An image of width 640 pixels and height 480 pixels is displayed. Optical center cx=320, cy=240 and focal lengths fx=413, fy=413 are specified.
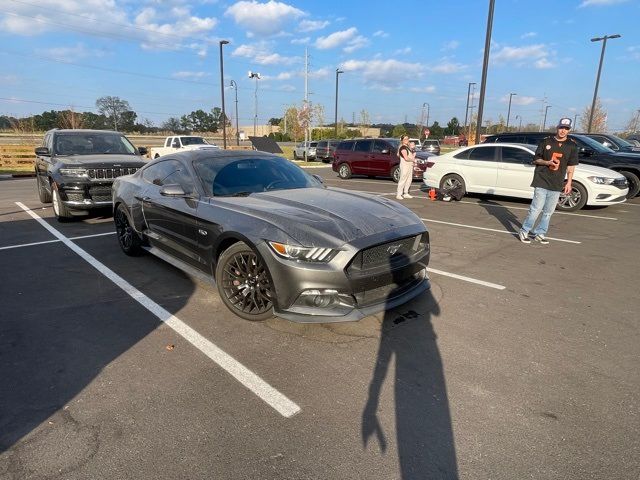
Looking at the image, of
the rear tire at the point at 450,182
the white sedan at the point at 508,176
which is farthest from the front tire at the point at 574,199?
the rear tire at the point at 450,182

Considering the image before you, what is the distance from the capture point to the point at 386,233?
355 centimetres

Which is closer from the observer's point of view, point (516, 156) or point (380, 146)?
point (516, 156)

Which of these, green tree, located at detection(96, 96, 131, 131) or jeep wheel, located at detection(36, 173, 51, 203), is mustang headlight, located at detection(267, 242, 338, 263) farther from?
green tree, located at detection(96, 96, 131, 131)

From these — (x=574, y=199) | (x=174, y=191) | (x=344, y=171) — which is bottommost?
(x=344, y=171)

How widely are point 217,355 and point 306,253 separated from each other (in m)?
1.06

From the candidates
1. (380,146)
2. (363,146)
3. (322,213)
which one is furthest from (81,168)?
(363,146)

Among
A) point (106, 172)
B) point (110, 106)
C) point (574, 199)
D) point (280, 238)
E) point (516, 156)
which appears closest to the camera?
point (280, 238)

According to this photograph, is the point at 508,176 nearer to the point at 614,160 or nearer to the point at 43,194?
the point at 614,160

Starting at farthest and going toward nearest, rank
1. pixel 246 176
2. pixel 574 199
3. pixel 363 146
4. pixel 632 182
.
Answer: pixel 363 146, pixel 632 182, pixel 574 199, pixel 246 176

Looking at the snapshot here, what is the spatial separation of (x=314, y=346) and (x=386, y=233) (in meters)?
1.13

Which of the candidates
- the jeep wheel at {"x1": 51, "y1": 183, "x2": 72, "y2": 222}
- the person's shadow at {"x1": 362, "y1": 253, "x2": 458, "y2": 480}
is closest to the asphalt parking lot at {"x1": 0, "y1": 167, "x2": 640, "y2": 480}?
the person's shadow at {"x1": 362, "y1": 253, "x2": 458, "y2": 480}

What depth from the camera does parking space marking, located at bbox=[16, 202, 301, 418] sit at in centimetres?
268

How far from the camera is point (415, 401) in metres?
2.69

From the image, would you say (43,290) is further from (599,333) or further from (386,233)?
(599,333)
